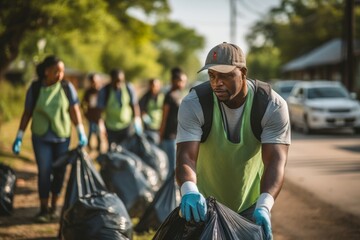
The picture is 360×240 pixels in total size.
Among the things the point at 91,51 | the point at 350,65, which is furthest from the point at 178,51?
the point at 350,65

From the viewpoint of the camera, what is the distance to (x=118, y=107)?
335 inches

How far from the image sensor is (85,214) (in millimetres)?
4781

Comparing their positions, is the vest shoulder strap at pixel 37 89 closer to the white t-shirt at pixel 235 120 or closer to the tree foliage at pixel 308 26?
the white t-shirt at pixel 235 120

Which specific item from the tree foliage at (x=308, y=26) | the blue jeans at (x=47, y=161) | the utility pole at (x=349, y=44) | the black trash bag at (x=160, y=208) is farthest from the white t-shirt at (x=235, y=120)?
the tree foliage at (x=308, y=26)

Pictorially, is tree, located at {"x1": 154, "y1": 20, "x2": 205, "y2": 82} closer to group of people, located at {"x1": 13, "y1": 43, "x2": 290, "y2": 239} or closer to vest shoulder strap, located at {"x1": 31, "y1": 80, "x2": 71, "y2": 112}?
vest shoulder strap, located at {"x1": 31, "y1": 80, "x2": 71, "y2": 112}

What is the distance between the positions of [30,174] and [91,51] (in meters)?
57.8

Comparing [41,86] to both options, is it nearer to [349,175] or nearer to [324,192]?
[324,192]

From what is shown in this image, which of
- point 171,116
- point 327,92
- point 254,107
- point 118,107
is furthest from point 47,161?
point 327,92

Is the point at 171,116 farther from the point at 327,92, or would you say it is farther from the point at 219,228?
the point at 327,92

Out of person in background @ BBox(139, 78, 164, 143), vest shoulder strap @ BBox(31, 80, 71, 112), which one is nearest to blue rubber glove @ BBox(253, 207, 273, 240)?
vest shoulder strap @ BBox(31, 80, 71, 112)

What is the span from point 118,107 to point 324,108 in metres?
10.4

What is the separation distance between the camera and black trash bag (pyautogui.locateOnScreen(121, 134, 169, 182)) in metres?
8.26

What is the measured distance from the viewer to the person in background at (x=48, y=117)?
6.45 meters

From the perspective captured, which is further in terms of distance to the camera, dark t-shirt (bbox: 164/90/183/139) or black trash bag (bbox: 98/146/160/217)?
dark t-shirt (bbox: 164/90/183/139)
